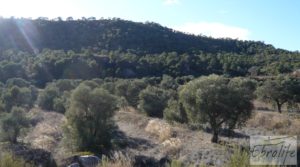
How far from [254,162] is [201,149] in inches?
687

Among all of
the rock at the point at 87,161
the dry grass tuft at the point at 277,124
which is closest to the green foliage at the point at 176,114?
the dry grass tuft at the point at 277,124

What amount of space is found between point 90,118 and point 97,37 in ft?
276

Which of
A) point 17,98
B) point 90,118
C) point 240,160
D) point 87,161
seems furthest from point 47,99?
point 240,160

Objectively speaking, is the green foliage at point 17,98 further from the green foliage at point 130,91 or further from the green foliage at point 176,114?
the green foliage at point 176,114

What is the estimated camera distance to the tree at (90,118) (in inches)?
1103

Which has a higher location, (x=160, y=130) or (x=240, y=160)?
(x=240, y=160)

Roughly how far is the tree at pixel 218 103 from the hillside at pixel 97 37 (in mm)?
73944

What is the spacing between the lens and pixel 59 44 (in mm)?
104375

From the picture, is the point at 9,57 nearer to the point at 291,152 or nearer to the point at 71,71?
the point at 71,71

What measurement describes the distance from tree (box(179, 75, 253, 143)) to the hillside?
7394 centimetres

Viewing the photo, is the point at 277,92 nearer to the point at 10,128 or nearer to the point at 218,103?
the point at 218,103

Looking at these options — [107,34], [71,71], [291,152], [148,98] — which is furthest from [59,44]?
[291,152]

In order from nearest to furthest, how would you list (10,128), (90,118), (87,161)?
(87,161), (90,118), (10,128)

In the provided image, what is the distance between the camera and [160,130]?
33.0 metres
